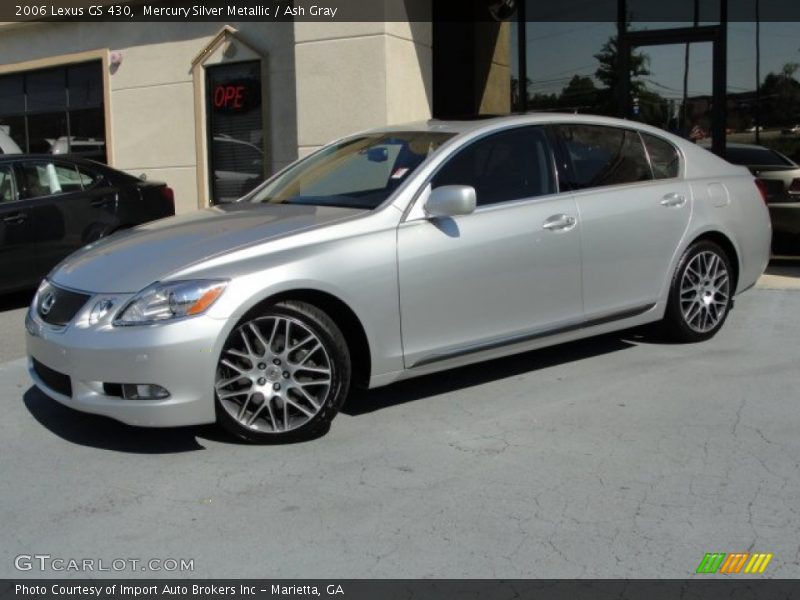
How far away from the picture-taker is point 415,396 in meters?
5.34

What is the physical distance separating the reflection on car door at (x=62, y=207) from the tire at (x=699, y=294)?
5580 mm

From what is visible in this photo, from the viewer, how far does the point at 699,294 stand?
6207 mm

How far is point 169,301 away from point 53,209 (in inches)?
193

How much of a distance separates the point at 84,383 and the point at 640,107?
8451 millimetres

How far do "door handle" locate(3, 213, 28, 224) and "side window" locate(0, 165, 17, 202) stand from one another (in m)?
0.18

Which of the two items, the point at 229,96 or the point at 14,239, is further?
the point at 229,96

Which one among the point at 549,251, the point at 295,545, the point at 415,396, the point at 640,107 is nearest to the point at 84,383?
the point at 295,545

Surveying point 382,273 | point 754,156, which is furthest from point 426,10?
point 382,273

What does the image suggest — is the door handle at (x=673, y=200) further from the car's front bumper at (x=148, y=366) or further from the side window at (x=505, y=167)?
the car's front bumper at (x=148, y=366)

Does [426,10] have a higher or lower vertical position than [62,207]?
higher

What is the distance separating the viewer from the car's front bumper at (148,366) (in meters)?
4.14

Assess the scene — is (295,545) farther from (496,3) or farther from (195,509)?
(496,3)

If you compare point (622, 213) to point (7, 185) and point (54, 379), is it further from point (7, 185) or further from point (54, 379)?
point (7, 185)
